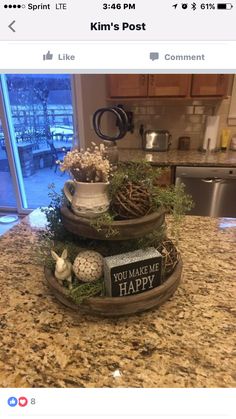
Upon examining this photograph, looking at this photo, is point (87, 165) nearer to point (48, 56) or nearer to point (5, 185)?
point (48, 56)

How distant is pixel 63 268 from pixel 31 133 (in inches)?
128

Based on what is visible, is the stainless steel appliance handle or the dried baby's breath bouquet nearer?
the dried baby's breath bouquet

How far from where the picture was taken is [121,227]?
677 mm

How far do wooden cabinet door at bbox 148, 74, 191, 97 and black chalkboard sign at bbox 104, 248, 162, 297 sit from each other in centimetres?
220

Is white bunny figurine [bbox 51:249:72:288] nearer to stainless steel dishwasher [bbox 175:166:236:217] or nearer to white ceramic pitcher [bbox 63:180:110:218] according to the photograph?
white ceramic pitcher [bbox 63:180:110:218]

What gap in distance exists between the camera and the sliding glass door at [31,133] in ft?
10.9

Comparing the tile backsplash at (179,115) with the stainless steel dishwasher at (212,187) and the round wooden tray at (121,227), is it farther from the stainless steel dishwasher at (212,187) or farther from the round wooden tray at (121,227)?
the round wooden tray at (121,227)

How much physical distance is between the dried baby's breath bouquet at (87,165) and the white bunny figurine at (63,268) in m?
0.20

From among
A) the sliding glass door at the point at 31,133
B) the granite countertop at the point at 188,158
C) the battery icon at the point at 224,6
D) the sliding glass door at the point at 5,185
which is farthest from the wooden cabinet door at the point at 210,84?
the sliding glass door at the point at 5,185

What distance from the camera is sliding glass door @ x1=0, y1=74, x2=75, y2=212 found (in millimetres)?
3312

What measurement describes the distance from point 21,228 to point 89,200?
632 mm
